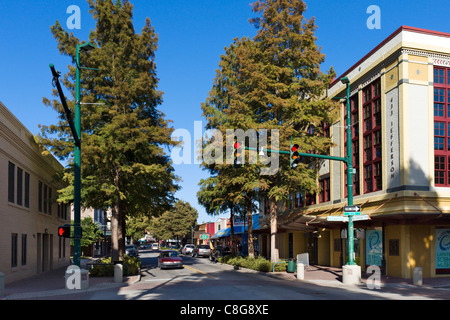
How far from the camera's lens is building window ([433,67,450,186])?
2539 cm

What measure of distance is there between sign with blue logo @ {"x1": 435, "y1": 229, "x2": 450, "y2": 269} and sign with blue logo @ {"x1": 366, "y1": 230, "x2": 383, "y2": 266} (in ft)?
10.5

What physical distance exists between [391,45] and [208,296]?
1872 centimetres

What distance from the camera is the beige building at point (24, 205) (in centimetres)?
2289

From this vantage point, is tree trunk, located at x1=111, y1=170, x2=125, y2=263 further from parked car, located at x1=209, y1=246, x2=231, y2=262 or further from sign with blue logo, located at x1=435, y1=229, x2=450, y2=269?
parked car, located at x1=209, y1=246, x2=231, y2=262

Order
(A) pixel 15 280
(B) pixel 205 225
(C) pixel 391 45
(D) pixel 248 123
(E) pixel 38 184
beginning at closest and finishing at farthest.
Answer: (A) pixel 15 280, (C) pixel 391 45, (D) pixel 248 123, (E) pixel 38 184, (B) pixel 205 225

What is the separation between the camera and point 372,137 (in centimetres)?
2855

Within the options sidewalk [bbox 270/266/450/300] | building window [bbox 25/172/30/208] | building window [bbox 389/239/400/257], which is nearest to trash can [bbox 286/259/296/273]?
sidewalk [bbox 270/266/450/300]

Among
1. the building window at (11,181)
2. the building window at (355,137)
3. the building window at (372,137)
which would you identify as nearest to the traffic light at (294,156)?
the building window at (372,137)

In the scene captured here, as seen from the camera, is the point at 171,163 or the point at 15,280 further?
the point at 171,163

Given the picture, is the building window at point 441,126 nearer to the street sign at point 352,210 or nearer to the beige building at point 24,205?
the street sign at point 352,210

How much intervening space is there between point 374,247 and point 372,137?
6859 mm

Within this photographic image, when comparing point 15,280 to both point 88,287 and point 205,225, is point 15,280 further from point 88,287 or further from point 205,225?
point 205,225

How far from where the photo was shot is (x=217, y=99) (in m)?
38.2
